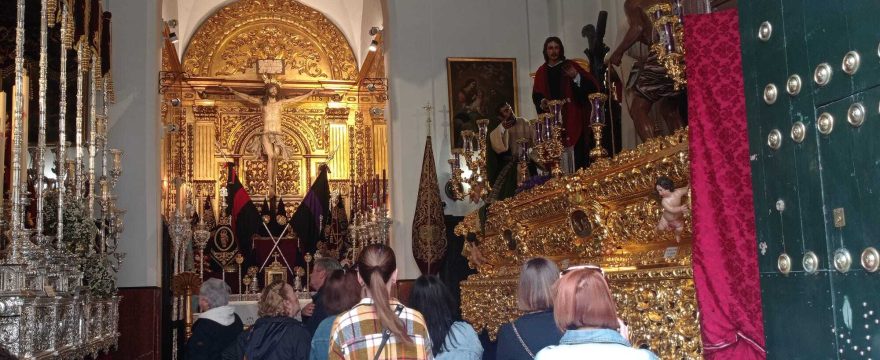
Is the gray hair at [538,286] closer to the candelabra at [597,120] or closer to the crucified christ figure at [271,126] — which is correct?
the candelabra at [597,120]

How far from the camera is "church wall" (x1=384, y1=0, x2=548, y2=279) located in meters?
12.9

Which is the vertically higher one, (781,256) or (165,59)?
(165,59)

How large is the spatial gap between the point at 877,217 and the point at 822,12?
0.71 m

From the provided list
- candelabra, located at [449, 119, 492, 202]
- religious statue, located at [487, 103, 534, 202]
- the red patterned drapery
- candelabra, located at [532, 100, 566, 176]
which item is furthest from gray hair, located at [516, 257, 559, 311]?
candelabra, located at [449, 119, 492, 202]

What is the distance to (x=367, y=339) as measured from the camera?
3.59 metres

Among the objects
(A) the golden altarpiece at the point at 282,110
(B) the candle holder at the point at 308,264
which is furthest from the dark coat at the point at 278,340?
(A) the golden altarpiece at the point at 282,110

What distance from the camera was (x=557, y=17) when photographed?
43.1 feet

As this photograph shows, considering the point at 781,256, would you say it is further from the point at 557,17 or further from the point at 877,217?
the point at 557,17

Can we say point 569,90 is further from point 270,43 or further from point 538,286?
point 270,43

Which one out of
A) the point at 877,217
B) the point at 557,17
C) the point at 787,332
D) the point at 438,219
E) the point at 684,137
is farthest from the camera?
the point at 557,17

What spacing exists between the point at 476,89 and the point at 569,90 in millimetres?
3380

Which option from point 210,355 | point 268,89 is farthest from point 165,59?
point 210,355

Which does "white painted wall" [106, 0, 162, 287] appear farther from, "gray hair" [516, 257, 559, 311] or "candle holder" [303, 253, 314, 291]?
"gray hair" [516, 257, 559, 311]

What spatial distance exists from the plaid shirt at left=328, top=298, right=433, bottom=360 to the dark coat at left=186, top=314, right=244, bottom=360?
270 centimetres
